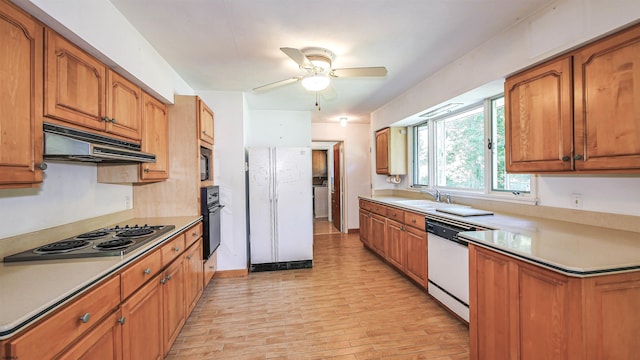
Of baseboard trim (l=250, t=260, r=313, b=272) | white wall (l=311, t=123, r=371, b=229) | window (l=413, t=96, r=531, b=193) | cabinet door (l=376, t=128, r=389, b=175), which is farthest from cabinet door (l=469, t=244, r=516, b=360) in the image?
white wall (l=311, t=123, r=371, b=229)

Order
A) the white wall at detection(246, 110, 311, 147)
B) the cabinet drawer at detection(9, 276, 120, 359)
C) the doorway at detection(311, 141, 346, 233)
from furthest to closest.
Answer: the doorway at detection(311, 141, 346, 233)
the white wall at detection(246, 110, 311, 147)
the cabinet drawer at detection(9, 276, 120, 359)

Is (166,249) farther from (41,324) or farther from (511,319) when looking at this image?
(511,319)

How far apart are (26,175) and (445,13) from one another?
2.62 m

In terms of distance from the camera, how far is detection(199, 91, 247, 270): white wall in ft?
11.5

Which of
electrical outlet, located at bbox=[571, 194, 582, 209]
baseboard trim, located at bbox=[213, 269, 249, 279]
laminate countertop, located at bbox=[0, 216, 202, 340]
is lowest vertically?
baseboard trim, located at bbox=[213, 269, 249, 279]

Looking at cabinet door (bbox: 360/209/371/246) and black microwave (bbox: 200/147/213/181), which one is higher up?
black microwave (bbox: 200/147/213/181)

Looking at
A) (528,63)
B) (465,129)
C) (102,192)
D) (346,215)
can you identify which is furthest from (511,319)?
(346,215)

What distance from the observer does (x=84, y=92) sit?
1.56m

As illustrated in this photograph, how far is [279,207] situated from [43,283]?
267cm

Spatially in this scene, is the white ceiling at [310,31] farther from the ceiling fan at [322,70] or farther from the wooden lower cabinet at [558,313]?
the wooden lower cabinet at [558,313]

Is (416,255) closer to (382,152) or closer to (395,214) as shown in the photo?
(395,214)

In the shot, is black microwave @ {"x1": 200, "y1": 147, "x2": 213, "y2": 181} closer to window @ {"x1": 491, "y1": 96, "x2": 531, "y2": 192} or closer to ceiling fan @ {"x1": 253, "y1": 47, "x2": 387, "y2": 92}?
ceiling fan @ {"x1": 253, "y1": 47, "x2": 387, "y2": 92}

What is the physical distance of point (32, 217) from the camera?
1.57 metres

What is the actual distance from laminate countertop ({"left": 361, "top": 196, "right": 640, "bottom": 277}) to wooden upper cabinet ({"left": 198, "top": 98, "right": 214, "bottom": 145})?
105 inches
